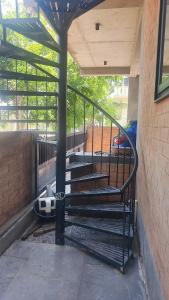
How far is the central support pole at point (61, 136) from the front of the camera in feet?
8.09

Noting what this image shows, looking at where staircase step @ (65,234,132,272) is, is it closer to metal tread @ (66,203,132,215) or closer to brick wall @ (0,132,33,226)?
metal tread @ (66,203,132,215)

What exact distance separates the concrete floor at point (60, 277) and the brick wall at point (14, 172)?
0.48 meters

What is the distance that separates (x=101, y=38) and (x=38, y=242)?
3.62 m

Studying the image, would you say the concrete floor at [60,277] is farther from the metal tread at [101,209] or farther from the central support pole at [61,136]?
the metal tread at [101,209]

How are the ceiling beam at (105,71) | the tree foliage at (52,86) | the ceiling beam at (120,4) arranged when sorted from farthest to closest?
the ceiling beam at (105,71) < the tree foliage at (52,86) < the ceiling beam at (120,4)

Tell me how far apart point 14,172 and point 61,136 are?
0.72 m

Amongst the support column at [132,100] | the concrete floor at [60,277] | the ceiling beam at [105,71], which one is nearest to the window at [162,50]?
the concrete floor at [60,277]

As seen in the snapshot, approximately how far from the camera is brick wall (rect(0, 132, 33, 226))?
248 cm

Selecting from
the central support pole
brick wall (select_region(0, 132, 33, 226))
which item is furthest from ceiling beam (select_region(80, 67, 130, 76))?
the central support pole

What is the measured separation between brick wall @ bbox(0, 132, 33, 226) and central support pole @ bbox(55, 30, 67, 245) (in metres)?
0.54

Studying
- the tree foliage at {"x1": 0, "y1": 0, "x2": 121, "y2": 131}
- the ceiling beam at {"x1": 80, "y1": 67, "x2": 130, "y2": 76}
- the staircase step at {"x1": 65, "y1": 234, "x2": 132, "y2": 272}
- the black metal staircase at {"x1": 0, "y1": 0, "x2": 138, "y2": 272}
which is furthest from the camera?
the ceiling beam at {"x1": 80, "y1": 67, "x2": 130, "y2": 76}

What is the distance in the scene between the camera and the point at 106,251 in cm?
234

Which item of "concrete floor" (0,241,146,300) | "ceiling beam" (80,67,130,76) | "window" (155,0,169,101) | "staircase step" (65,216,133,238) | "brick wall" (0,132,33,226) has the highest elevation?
"ceiling beam" (80,67,130,76)

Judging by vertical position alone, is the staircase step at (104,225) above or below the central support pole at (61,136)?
below
